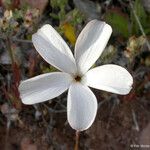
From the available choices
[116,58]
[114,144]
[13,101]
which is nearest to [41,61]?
[13,101]

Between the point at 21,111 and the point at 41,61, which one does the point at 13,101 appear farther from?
the point at 41,61

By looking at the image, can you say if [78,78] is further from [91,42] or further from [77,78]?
[91,42]

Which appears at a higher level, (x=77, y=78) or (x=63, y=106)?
(x=77, y=78)

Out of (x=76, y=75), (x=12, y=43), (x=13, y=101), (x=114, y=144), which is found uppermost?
(x=76, y=75)

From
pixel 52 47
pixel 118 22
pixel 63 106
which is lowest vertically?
pixel 63 106

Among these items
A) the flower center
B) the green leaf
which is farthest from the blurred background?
the flower center

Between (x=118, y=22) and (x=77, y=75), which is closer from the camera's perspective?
(x=77, y=75)

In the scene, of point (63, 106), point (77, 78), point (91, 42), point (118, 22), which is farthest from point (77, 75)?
point (118, 22)
